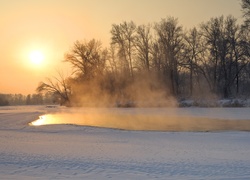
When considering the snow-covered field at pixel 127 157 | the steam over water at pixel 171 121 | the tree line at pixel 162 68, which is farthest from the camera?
the tree line at pixel 162 68

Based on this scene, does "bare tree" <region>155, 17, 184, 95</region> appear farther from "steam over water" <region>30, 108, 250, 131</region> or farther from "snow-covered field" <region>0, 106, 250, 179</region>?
"snow-covered field" <region>0, 106, 250, 179</region>

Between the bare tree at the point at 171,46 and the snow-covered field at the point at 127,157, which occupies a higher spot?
the bare tree at the point at 171,46

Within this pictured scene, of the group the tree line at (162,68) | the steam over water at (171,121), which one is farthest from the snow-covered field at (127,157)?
the tree line at (162,68)

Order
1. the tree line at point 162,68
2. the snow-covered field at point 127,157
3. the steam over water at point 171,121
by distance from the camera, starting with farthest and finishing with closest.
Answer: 1. the tree line at point 162,68
2. the steam over water at point 171,121
3. the snow-covered field at point 127,157

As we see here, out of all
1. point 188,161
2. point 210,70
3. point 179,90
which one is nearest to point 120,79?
point 179,90

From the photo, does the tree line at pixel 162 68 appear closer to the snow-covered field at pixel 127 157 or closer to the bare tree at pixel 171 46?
the bare tree at pixel 171 46

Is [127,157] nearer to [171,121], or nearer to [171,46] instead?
[171,121]

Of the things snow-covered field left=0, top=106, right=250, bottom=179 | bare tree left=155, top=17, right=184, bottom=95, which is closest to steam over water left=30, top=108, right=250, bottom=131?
snow-covered field left=0, top=106, right=250, bottom=179

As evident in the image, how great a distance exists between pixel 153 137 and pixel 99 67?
46.7 metres

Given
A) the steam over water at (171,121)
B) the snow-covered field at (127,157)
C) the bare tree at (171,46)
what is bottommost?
the snow-covered field at (127,157)

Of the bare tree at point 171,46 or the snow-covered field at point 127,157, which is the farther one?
the bare tree at point 171,46

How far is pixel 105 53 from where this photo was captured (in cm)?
6462

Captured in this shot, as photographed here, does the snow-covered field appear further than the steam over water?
No

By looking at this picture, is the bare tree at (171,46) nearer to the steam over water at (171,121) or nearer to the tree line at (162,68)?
the tree line at (162,68)
